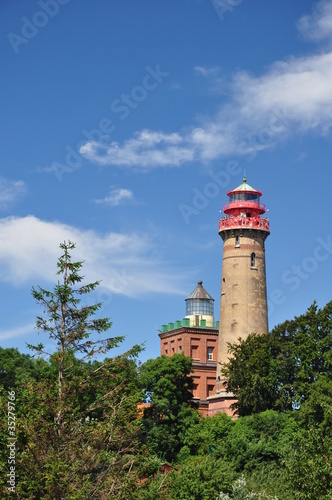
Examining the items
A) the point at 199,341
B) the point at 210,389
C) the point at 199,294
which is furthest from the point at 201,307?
the point at 210,389

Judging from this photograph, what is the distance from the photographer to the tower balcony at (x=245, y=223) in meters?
79.7

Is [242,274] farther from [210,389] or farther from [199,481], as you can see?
[199,481]

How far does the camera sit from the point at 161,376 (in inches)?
2869

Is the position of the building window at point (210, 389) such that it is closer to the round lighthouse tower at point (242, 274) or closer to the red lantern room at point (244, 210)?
the round lighthouse tower at point (242, 274)

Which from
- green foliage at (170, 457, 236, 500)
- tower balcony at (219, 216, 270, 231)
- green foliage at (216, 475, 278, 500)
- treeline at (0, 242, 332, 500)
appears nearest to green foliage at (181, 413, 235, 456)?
treeline at (0, 242, 332, 500)

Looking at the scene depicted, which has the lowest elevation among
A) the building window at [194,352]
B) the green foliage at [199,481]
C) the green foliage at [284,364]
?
the green foliage at [199,481]

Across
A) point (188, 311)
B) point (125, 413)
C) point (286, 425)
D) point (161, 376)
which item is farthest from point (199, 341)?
point (125, 413)

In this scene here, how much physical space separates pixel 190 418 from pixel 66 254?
1458 inches

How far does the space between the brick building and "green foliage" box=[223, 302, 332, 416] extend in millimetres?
21102

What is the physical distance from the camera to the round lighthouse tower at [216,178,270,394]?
78250mm

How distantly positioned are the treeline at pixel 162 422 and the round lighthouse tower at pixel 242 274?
172 inches

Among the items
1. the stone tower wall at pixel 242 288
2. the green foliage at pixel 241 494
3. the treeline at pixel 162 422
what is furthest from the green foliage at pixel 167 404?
the green foliage at pixel 241 494

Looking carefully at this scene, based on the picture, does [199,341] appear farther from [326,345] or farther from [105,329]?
[105,329]

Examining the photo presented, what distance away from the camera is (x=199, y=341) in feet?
319
